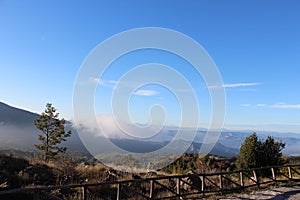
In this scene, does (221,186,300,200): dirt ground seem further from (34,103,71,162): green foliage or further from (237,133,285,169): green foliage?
(34,103,71,162): green foliage

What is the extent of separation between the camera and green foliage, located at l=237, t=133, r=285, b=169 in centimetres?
2669

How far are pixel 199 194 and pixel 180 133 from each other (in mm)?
9070

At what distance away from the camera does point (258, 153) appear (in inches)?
1053

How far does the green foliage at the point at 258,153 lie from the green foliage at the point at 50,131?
787 inches

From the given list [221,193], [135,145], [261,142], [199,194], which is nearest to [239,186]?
[221,193]

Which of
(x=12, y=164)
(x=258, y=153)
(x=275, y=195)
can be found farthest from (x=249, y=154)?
(x=12, y=164)

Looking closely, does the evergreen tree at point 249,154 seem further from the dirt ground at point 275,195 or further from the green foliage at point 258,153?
the dirt ground at point 275,195

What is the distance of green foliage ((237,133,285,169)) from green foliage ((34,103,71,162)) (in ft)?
65.6

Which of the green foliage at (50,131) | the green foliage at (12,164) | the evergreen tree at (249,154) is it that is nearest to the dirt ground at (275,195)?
the green foliage at (12,164)

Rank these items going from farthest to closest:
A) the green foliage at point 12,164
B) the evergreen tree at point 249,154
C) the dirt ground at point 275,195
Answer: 1. the evergreen tree at point 249,154
2. the green foliage at point 12,164
3. the dirt ground at point 275,195

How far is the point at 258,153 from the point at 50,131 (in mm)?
23352

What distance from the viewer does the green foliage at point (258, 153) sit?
26.7 m

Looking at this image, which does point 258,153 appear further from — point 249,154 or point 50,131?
point 50,131

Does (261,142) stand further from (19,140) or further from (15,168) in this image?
(19,140)
